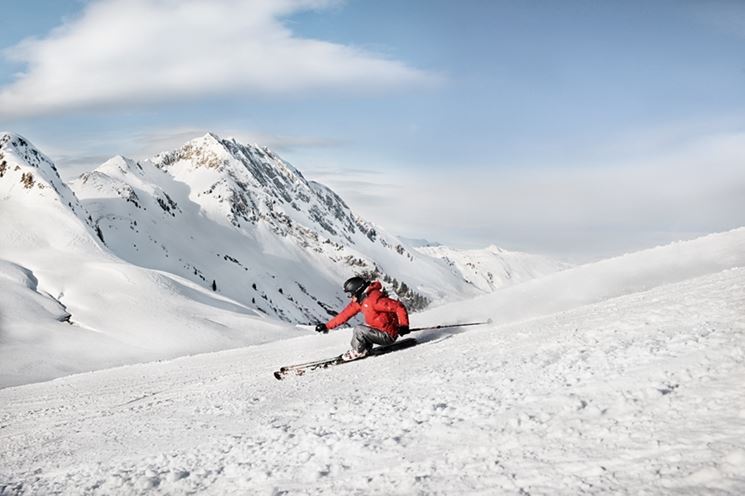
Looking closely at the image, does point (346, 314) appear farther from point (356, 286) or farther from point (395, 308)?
point (395, 308)

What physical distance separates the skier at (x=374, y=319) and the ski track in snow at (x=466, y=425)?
4.39ft

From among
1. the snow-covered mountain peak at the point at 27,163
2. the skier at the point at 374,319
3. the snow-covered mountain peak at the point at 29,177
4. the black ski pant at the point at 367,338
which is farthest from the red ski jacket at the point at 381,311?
the snow-covered mountain peak at the point at 27,163

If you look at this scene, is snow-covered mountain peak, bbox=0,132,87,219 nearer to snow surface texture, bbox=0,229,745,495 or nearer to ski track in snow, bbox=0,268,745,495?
snow surface texture, bbox=0,229,745,495

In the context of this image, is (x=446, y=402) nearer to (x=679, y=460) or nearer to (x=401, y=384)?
(x=401, y=384)

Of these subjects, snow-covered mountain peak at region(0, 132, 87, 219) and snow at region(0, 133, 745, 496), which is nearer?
snow at region(0, 133, 745, 496)

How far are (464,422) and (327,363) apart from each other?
6.61 meters

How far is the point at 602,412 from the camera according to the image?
20.7 feet

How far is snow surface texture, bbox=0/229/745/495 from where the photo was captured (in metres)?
5.27

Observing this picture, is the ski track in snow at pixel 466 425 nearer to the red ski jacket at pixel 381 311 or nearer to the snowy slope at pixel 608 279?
the red ski jacket at pixel 381 311

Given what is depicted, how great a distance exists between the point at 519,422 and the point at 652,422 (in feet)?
4.37

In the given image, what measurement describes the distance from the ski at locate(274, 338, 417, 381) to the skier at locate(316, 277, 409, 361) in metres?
0.14

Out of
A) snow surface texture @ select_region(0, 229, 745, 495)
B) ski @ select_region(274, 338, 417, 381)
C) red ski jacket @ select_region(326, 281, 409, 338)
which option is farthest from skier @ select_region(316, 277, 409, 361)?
snow surface texture @ select_region(0, 229, 745, 495)

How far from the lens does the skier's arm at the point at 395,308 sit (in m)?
13.2

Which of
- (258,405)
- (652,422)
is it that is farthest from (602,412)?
(258,405)
